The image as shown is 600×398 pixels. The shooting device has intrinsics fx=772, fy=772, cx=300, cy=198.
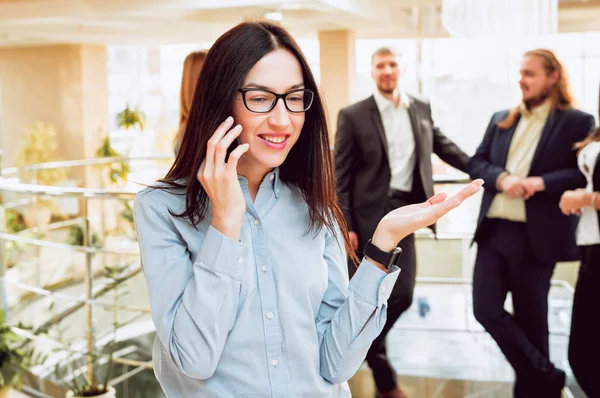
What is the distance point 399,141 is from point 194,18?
771 cm

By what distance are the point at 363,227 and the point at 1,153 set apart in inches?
464

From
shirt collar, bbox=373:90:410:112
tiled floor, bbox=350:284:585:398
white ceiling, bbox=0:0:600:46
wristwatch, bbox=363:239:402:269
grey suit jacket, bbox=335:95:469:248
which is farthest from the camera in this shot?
white ceiling, bbox=0:0:600:46

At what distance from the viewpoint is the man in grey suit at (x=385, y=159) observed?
11.0ft

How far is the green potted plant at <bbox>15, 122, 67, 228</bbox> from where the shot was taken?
39.2 feet

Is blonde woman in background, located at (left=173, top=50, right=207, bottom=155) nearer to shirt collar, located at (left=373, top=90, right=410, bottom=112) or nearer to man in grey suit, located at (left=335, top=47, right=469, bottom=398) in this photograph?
man in grey suit, located at (left=335, top=47, right=469, bottom=398)

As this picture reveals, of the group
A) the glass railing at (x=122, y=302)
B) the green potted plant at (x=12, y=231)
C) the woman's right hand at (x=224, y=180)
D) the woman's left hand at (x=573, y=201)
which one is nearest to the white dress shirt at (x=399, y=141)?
the glass railing at (x=122, y=302)

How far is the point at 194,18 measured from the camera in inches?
416

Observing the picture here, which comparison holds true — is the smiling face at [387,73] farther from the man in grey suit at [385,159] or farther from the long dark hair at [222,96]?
the long dark hair at [222,96]

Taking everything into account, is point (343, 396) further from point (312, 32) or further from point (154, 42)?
point (154, 42)

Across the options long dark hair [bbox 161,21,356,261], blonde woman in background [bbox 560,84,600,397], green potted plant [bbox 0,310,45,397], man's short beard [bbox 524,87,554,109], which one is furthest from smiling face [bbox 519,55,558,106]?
green potted plant [bbox 0,310,45,397]

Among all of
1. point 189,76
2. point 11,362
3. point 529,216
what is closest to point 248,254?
point 189,76

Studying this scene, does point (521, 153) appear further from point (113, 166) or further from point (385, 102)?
point (113, 166)

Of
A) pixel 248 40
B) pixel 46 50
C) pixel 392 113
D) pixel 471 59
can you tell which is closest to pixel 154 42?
pixel 46 50

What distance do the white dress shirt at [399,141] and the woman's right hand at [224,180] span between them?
2.22m
